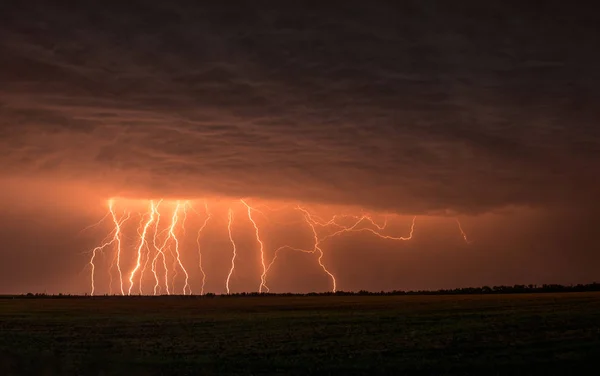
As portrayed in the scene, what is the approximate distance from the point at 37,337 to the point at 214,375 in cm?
1938

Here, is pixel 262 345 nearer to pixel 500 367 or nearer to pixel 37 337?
pixel 500 367

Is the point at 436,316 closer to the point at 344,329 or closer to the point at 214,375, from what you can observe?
the point at 344,329

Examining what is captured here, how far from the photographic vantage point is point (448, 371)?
26047mm

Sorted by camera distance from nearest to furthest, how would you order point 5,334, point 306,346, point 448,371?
1. point 448,371
2. point 306,346
3. point 5,334

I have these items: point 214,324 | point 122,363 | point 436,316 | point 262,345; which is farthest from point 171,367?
point 436,316

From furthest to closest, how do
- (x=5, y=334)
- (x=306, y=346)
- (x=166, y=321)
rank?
(x=166, y=321)
(x=5, y=334)
(x=306, y=346)

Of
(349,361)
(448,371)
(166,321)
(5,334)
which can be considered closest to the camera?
(448,371)

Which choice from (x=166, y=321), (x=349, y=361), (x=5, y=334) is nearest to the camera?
(x=349, y=361)

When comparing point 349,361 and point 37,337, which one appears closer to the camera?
point 349,361

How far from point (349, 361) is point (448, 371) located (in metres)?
4.24

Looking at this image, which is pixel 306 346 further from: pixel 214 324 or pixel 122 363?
pixel 214 324

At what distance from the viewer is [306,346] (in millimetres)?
33594

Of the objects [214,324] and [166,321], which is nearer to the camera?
[214,324]

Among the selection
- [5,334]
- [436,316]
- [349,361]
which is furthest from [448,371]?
[5,334]
